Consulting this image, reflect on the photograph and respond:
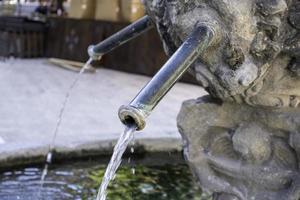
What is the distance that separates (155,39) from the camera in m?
9.79

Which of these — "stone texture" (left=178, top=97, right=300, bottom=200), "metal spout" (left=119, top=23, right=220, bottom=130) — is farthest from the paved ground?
"metal spout" (left=119, top=23, right=220, bottom=130)

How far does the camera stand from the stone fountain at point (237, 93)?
188 centimetres

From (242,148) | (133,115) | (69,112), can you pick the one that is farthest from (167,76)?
(69,112)

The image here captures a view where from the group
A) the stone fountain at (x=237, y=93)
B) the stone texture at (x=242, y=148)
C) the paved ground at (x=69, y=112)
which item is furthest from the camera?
the paved ground at (x=69, y=112)

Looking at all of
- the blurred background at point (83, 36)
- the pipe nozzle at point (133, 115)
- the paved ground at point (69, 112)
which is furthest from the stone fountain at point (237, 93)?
the blurred background at point (83, 36)

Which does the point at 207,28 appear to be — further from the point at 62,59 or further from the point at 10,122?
the point at 62,59

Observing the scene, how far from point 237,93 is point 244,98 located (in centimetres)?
10

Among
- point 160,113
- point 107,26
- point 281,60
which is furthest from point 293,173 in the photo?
point 107,26

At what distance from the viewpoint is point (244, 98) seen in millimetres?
2082

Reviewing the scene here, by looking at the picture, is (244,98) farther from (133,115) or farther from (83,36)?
(83,36)

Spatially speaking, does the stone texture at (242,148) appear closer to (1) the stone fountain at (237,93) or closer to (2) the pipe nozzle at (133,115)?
(1) the stone fountain at (237,93)

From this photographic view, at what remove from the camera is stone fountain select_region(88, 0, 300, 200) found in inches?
74.0

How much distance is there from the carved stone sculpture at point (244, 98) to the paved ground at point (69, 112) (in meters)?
2.07

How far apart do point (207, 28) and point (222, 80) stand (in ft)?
0.60
